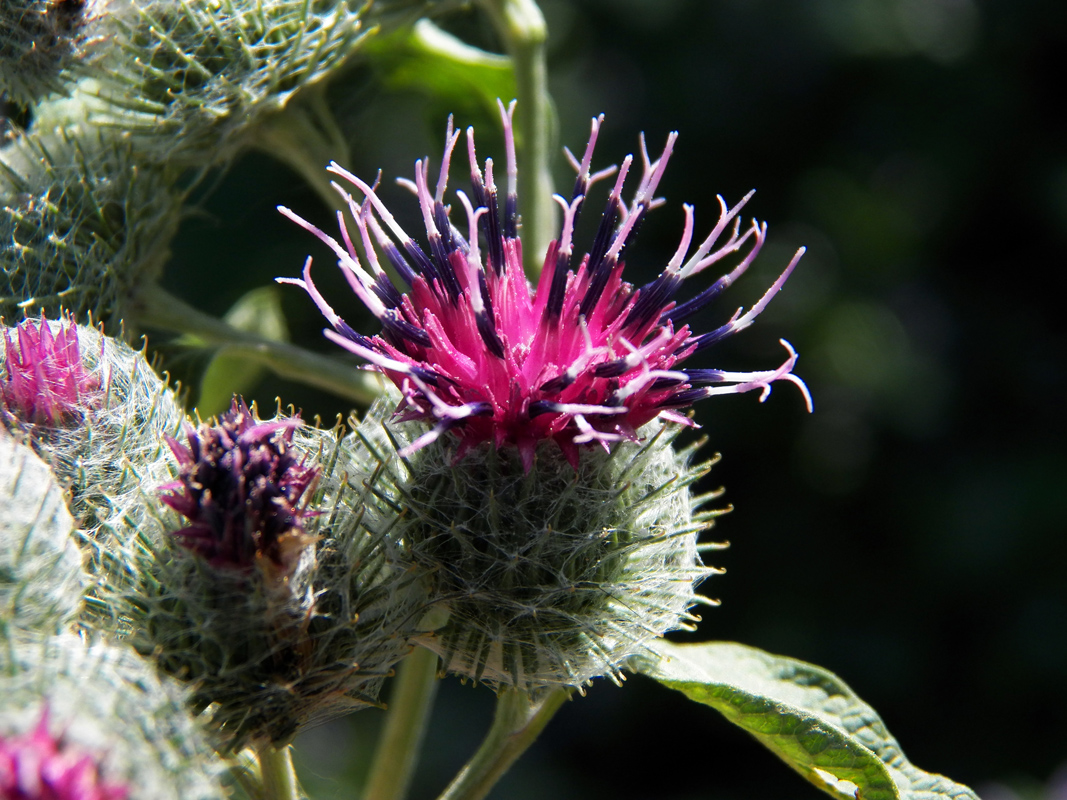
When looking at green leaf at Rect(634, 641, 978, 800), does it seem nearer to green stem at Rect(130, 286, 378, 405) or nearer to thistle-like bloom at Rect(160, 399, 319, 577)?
thistle-like bloom at Rect(160, 399, 319, 577)

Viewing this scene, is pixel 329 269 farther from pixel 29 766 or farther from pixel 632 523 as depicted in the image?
pixel 29 766

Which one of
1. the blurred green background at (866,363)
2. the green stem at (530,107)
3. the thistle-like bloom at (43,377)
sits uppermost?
the green stem at (530,107)

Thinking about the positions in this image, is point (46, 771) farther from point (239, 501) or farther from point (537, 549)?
point (537, 549)

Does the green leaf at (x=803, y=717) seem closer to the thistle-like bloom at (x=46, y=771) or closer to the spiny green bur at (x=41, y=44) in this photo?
the thistle-like bloom at (x=46, y=771)

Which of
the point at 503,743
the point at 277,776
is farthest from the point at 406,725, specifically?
the point at 277,776

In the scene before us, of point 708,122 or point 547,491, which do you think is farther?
point 708,122

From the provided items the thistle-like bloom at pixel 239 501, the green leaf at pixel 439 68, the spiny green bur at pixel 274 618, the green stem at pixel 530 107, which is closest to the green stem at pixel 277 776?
the spiny green bur at pixel 274 618

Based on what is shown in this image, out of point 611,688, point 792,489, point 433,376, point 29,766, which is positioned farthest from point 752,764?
point 29,766
